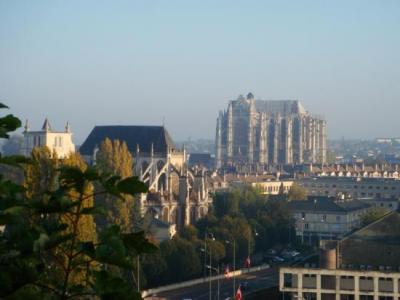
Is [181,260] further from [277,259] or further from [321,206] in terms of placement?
[321,206]

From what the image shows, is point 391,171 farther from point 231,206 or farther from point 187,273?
point 187,273

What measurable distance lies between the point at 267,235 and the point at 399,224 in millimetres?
28705

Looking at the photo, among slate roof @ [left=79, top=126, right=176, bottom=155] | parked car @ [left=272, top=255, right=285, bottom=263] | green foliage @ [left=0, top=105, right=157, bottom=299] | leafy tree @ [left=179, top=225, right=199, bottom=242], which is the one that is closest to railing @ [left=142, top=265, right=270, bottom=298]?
leafy tree @ [left=179, top=225, right=199, bottom=242]

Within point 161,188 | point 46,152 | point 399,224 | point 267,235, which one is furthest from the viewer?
point 161,188

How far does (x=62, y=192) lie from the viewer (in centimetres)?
777

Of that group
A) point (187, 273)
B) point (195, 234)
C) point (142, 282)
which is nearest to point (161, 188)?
point (195, 234)

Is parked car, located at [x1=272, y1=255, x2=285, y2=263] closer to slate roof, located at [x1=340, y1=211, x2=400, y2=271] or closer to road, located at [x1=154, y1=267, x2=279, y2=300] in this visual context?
road, located at [x1=154, y1=267, x2=279, y2=300]

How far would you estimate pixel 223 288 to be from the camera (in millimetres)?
57531

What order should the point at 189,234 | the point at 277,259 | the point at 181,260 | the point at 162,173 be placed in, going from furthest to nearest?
the point at 162,173
the point at 277,259
the point at 189,234
the point at 181,260

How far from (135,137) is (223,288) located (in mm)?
37658

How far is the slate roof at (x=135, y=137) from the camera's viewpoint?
91750 millimetres

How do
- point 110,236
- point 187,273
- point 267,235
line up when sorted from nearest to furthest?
point 110,236 < point 187,273 < point 267,235

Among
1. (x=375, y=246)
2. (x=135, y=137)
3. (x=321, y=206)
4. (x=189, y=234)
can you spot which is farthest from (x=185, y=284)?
(x=321, y=206)

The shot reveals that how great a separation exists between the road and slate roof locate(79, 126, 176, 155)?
27.5 m
